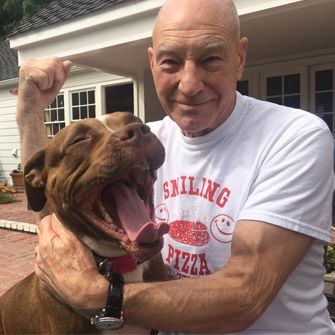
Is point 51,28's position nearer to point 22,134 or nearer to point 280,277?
point 22,134

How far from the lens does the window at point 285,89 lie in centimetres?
845

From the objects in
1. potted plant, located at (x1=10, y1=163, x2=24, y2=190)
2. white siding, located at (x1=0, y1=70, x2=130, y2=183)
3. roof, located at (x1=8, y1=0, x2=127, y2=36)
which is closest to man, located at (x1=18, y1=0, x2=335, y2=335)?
roof, located at (x1=8, y1=0, x2=127, y2=36)

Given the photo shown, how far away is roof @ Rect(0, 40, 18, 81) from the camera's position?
15.6 m

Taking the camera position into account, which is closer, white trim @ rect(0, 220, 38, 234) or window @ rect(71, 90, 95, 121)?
white trim @ rect(0, 220, 38, 234)

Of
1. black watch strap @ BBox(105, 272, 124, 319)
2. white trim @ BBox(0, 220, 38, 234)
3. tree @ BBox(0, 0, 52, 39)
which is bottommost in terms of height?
white trim @ BBox(0, 220, 38, 234)

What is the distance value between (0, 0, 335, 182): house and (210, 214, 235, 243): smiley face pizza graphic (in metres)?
4.37

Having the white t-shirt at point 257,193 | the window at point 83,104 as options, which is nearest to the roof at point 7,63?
the window at point 83,104

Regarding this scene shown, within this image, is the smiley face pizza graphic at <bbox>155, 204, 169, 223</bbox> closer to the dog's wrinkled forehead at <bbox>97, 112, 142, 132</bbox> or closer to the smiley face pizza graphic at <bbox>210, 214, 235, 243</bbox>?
the smiley face pizza graphic at <bbox>210, 214, 235, 243</bbox>

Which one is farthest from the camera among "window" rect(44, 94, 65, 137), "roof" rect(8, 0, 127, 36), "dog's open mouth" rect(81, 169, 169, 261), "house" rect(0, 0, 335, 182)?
"window" rect(44, 94, 65, 137)

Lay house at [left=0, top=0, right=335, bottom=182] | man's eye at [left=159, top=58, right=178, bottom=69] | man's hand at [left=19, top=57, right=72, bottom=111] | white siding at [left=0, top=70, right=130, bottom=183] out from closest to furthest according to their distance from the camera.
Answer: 1. man's eye at [left=159, top=58, right=178, bottom=69]
2. man's hand at [left=19, top=57, right=72, bottom=111]
3. house at [left=0, top=0, right=335, bottom=182]
4. white siding at [left=0, top=70, right=130, bottom=183]

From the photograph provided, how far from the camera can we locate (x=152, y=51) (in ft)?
7.07

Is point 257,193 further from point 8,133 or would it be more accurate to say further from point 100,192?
point 8,133

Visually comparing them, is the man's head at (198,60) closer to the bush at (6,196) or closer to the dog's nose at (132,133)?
the dog's nose at (132,133)

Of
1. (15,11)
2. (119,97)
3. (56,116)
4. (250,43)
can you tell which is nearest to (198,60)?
(250,43)
